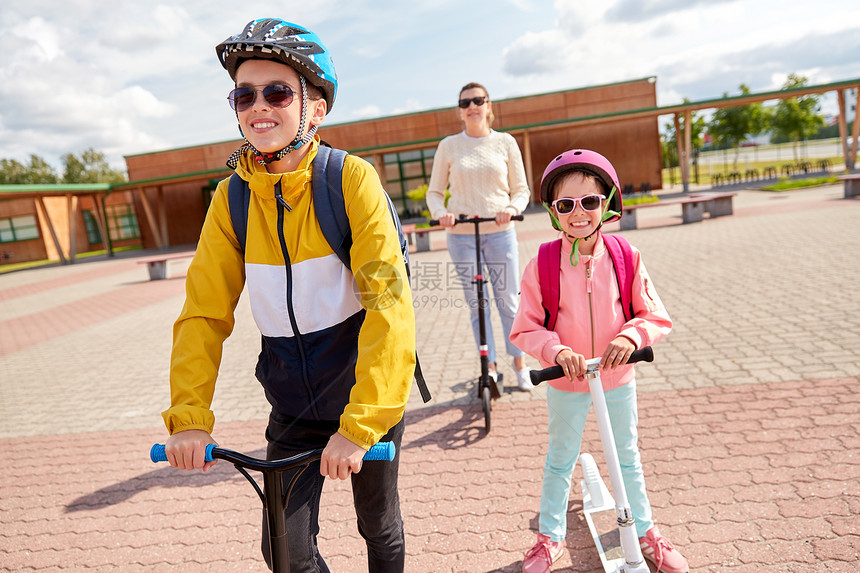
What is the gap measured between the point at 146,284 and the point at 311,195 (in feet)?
51.1

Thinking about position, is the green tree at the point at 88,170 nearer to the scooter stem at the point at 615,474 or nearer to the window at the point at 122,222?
the window at the point at 122,222

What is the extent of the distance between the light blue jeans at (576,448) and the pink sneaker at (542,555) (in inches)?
1.2

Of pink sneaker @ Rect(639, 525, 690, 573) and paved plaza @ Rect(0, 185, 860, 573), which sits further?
paved plaza @ Rect(0, 185, 860, 573)

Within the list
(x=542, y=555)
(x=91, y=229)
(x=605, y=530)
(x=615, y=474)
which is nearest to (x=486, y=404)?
(x=605, y=530)

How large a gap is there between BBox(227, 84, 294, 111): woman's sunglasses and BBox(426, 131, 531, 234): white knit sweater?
241 cm

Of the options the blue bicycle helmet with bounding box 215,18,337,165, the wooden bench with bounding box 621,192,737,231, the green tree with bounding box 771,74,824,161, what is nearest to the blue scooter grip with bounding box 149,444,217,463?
the blue bicycle helmet with bounding box 215,18,337,165

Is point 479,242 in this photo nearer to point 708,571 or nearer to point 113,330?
point 708,571

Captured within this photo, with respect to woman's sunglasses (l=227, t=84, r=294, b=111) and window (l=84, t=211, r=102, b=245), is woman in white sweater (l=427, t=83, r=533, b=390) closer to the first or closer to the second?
woman's sunglasses (l=227, t=84, r=294, b=111)

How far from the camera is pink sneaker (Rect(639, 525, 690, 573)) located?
2309 millimetres

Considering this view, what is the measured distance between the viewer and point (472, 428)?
4.00 m

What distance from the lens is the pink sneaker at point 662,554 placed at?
2309 mm

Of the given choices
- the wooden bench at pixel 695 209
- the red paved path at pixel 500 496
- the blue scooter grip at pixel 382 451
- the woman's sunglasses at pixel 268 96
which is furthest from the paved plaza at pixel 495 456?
the wooden bench at pixel 695 209

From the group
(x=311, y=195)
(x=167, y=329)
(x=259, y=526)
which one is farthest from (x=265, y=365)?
(x=167, y=329)

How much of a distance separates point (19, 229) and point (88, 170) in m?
54.7
